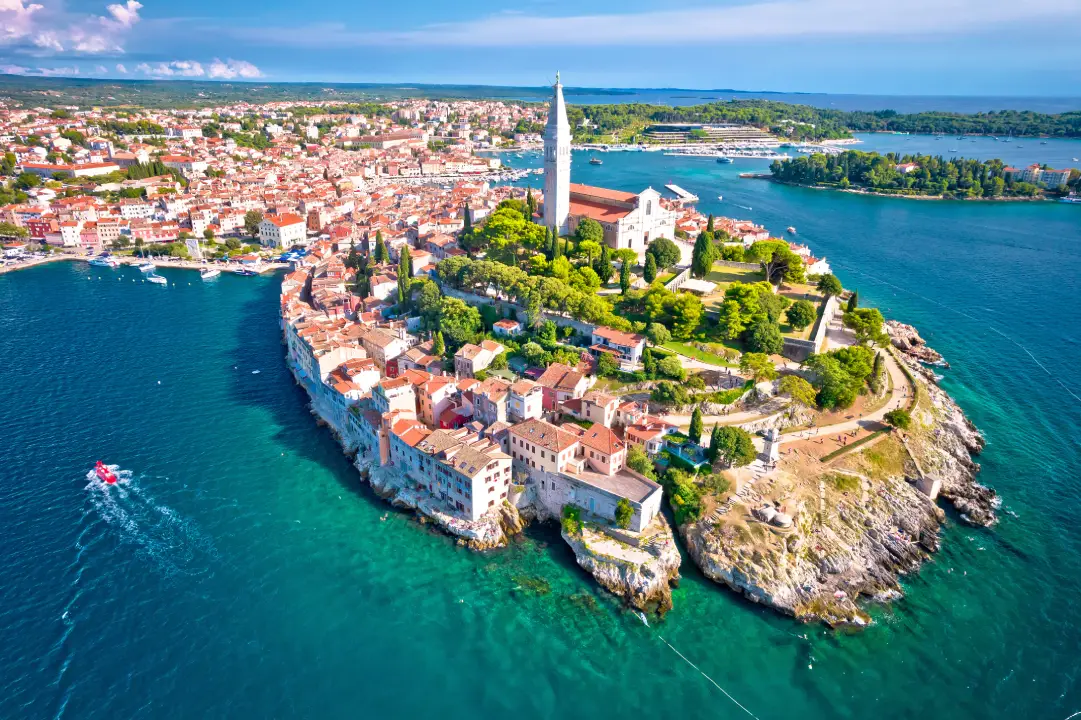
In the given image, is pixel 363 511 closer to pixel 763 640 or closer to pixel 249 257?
pixel 763 640

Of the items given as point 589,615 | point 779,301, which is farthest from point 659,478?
point 779,301

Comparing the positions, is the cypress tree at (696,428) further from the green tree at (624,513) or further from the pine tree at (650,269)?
the pine tree at (650,269)

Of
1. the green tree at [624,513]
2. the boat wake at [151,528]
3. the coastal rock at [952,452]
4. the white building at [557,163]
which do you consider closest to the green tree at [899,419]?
the coastal rock at [952,452]

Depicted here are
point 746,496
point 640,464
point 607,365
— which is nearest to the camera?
point 746,496

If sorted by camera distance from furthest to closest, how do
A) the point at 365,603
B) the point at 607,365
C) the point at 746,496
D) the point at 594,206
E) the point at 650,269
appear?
the point at 594,206, the point at 650,269, the point at 607,365, the point at 746,496, the point at 365,603

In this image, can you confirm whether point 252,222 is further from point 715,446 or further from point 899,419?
point 899,419

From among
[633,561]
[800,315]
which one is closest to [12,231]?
[633,561]
